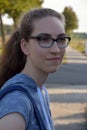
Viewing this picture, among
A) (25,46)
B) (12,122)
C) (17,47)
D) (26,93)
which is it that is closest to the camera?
(12,122)

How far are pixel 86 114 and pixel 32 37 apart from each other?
511cm

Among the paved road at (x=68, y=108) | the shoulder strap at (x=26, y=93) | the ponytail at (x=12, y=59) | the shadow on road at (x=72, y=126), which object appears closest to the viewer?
the shoulder strap at (x=26, y=93)

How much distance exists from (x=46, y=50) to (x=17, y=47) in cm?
38

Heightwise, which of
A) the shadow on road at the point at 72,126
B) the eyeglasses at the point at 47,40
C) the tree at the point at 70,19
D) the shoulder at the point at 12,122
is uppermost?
the eyeglasses at the point at 47,40

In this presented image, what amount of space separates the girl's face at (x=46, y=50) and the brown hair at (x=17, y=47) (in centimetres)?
4

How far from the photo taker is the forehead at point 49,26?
1.93 m

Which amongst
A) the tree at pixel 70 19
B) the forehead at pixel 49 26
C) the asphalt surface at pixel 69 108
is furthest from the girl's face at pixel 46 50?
the tree at pixel 70 19

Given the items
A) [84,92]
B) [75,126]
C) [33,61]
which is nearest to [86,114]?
[75,126]

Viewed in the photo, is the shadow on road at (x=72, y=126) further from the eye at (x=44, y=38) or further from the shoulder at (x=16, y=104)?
the shoulder at (x=16, y=104)

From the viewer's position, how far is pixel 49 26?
192 cm

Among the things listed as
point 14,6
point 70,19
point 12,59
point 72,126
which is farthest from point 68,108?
point 70,19

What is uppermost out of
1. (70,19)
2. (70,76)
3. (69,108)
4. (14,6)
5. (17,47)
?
(17,47)

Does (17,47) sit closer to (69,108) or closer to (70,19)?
(69,108)

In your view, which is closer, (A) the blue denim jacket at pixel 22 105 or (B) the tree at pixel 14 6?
(A) the blue denim jacket at pixel 22 105
